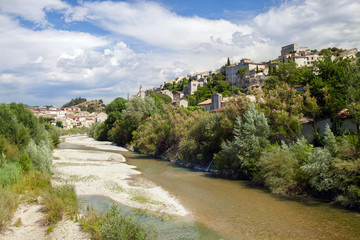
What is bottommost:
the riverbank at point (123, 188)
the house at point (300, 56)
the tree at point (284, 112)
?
the riverbank at point (123, 188)

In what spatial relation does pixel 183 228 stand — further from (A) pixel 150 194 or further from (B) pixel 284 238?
(A) pixel 150 194

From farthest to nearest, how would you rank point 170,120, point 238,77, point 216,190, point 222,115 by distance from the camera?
point 238,77 → point 170,120 → point 222,115 → point 216,190

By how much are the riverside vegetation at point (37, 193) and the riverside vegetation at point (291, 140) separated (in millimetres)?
11063

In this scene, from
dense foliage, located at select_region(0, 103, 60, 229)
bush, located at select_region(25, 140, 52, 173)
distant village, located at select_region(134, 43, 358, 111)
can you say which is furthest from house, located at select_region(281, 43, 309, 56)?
bush, located at select_region(25, 140, 52, 173)

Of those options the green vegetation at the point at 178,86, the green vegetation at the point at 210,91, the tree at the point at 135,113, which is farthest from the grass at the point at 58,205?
the green vegetation at the point at 178,86

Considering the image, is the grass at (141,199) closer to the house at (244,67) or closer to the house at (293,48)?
the house at (244,67)

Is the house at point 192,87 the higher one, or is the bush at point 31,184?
the house at point 192,87

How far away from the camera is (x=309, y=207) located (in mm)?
15750

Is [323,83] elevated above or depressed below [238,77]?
below

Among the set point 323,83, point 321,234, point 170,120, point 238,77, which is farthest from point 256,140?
point 238,77

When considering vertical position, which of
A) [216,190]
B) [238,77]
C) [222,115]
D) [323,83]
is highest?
[238,77]

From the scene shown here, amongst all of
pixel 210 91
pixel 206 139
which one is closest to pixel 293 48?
pixel 210 91

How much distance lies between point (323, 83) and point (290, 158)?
329 inches

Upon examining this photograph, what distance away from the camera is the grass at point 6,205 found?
442 inches
